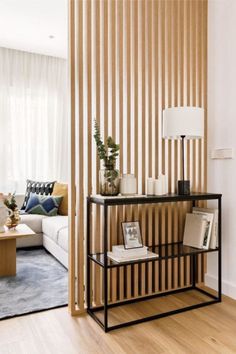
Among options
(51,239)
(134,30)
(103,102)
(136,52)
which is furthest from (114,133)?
(51,239)

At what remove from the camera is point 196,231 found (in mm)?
2562

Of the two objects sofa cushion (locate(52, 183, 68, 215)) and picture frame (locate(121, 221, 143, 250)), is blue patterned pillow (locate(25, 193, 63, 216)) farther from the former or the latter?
picture frame (locate(121, 221, 143, 250))

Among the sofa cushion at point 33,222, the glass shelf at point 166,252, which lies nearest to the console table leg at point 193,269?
the glass shelf at point 166,252

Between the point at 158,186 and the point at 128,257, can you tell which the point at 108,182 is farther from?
the point at 128,257

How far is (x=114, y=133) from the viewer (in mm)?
2424

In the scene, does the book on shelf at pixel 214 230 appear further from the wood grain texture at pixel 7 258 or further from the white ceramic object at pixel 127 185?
the wood grain texture at pixel 7 258

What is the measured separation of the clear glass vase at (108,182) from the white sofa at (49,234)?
1279 millimetres

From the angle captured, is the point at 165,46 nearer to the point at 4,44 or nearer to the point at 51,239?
the point at 51,239

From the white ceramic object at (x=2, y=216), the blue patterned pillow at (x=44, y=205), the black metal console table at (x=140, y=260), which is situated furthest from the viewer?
the blue patterned pillow at (x=44, y=205)

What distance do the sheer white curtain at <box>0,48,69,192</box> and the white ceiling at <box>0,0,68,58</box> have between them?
287 mm

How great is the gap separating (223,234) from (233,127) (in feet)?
2.92

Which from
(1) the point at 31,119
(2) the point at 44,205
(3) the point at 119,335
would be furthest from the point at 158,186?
(1) the point at 31,119

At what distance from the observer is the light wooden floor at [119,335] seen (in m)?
1.87

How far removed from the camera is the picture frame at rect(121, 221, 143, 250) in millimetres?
2258
